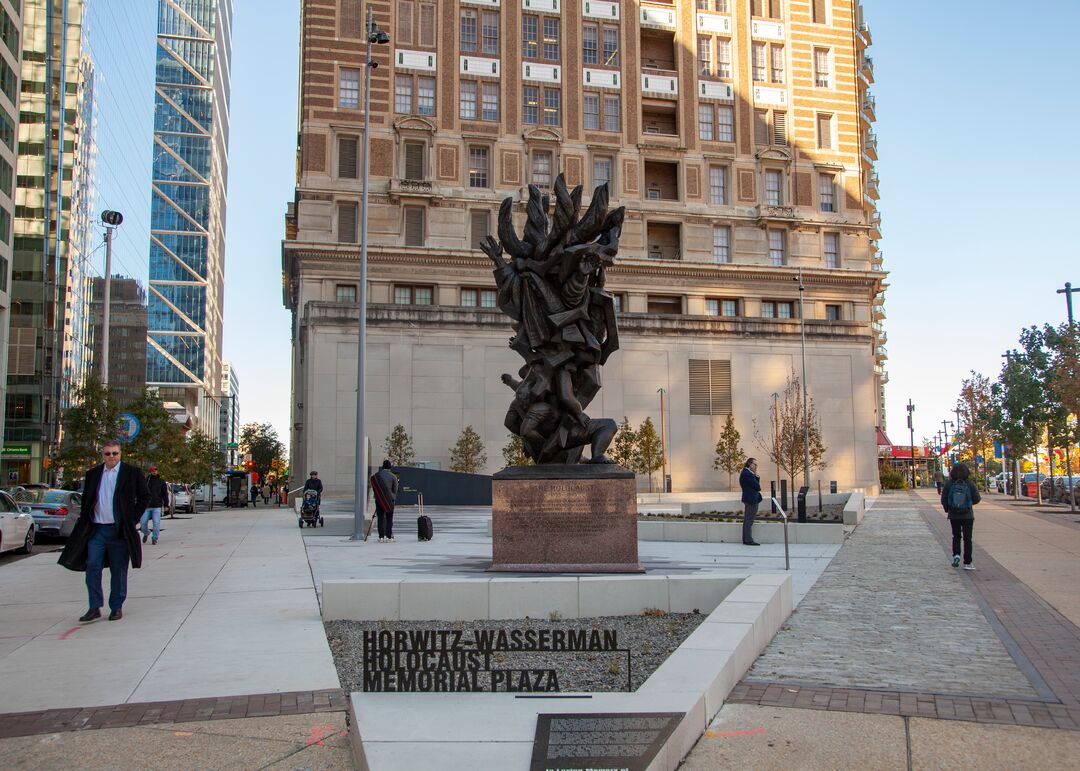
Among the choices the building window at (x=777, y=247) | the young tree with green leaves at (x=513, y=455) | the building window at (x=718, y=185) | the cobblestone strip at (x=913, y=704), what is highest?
the building window at (x=718, y=185)

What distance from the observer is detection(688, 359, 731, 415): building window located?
Result: 58.5 metres

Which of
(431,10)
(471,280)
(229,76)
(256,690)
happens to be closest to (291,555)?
(256,690)

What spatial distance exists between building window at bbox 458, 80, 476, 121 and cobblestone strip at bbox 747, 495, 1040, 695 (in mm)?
49914

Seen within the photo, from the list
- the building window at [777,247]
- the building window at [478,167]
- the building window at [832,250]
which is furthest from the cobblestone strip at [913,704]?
the building window at [832,250]

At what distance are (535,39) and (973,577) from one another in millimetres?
54379

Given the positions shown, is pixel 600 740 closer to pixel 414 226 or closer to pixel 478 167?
pixel 414 226

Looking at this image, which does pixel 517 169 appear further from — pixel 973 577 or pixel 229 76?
Answer: pixel 229 76

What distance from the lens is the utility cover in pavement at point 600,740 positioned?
4379 mm

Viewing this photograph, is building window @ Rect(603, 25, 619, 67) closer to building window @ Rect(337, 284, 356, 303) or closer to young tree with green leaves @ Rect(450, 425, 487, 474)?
building window @ Rect(337, 284, 356, 303)

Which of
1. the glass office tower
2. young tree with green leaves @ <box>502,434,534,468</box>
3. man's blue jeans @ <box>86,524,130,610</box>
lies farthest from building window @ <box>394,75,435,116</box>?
the glass office tower

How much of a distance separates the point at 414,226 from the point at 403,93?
28.2 feet

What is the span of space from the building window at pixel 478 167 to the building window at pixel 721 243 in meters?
15.8

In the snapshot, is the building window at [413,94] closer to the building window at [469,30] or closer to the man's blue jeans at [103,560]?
the building window at [469,30]

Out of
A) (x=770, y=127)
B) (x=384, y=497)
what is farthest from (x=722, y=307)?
(x=384, y=497)
